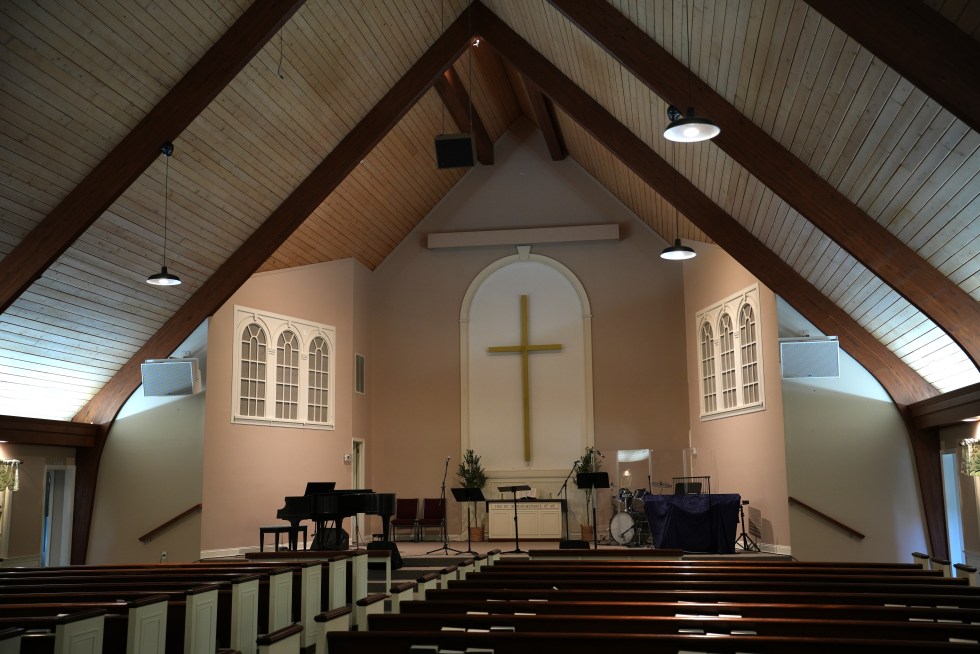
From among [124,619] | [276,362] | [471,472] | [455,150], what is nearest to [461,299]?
[471,472]

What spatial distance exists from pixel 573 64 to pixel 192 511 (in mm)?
6914

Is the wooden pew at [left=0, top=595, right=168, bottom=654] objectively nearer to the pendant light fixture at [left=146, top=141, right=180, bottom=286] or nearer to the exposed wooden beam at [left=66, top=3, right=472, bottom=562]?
the pendant light fixture at [left=146, top=141, right=180, bottom=286]

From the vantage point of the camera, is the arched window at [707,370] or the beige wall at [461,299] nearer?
the arched window at [707,370]

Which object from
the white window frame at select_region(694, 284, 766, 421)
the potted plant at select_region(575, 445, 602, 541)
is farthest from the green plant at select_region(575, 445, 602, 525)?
the white window frame at select_region(694, 284, 766, 421)

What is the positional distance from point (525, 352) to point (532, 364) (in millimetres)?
231

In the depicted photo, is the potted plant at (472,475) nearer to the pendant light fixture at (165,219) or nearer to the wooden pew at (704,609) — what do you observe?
the pendant light fixture at (165,219)

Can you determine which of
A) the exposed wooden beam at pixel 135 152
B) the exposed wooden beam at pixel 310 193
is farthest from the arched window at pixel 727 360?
the exposed wooden beam at pixel 135 152

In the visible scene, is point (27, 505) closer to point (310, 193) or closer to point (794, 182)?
point (310, 193)

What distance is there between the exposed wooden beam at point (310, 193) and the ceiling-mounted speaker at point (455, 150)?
0.91 meters

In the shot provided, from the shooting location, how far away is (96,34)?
6965 mm

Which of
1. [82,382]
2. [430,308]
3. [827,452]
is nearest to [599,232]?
[430,308]

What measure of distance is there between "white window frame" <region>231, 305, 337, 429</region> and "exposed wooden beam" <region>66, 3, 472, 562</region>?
0.87m

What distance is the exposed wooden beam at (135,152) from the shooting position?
7.84 metres

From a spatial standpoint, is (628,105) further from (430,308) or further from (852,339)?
(430,308)
